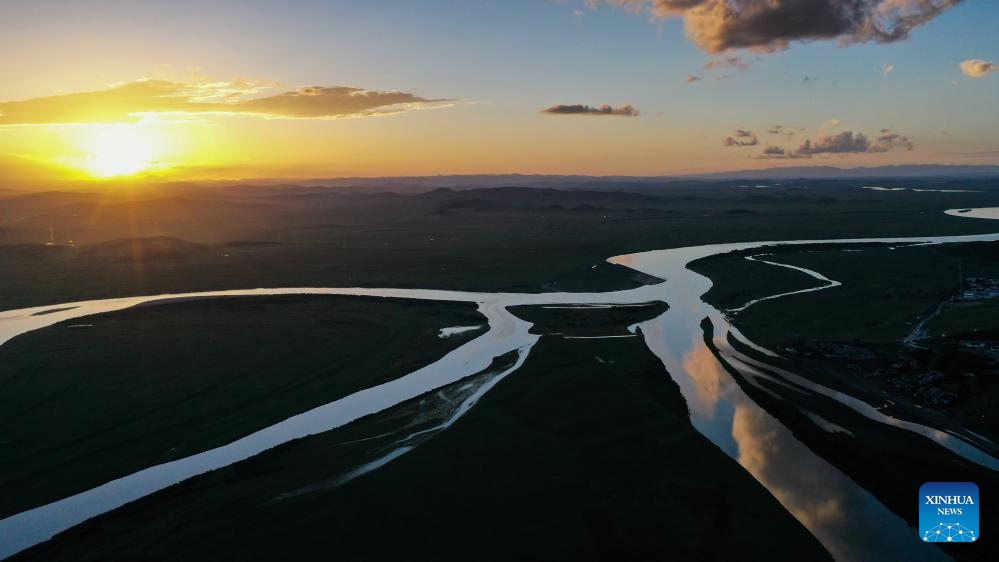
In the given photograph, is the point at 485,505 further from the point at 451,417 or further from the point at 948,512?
the point at 948,512

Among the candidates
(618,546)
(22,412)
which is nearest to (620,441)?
(618,546)

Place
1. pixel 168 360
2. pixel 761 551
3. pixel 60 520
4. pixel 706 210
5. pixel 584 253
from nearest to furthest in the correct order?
pixel 761 551 < pixel 60 520 < pixel 168 360 < pixel 584 253 < pixel 706 210

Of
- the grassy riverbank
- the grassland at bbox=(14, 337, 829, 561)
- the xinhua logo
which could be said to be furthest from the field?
the xinhua logo

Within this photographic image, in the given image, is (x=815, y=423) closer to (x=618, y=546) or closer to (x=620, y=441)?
(x=620, y=441)

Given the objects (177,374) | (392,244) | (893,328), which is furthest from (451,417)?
(392,244)

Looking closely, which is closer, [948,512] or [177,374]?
[948,512]

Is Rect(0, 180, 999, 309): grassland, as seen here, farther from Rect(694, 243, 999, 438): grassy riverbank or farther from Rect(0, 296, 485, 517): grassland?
Rect(694, 243, 999, 438): grassy riverbank
